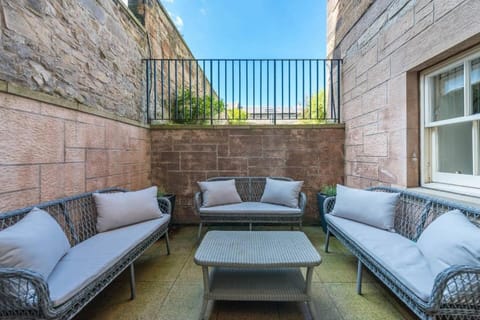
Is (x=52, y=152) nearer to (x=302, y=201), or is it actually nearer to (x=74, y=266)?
(x=74, y=266)

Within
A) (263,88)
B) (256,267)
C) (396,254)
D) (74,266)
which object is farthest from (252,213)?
(263,88)

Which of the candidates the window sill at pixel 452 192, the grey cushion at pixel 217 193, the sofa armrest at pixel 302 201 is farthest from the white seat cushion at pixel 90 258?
the window sill at pixel 452 192

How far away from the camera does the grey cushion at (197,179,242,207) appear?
3.02m

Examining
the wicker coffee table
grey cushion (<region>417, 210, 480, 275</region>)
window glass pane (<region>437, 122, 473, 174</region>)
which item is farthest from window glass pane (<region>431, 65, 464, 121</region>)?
the wicker coffee table

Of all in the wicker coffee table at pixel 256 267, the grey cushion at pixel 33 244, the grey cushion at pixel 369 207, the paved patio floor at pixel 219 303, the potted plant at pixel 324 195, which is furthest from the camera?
the potted plant at pixel 324 195

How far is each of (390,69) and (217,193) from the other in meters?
2.31

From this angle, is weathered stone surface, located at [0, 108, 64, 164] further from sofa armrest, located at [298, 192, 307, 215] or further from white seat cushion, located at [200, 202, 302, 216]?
sofa armrest, located at [298, 192, 307, 215]

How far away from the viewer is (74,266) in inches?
56.0

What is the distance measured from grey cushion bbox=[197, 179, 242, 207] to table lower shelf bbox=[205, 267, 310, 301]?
1247 mm

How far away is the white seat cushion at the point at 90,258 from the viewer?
3.97 ft

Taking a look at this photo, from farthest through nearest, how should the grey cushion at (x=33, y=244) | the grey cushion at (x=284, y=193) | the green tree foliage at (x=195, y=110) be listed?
the green tree foliage at (x=195, y=110) → the grey cushion at (x=284, y=193) → the grey cushion at (x=33, y=244)

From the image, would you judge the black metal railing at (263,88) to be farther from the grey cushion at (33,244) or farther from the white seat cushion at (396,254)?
the grey cushion at (33,244)

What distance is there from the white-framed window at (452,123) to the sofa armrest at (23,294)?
2.67 meters

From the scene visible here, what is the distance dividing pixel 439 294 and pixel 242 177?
2628 millimetres
